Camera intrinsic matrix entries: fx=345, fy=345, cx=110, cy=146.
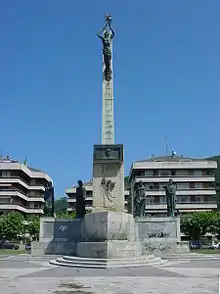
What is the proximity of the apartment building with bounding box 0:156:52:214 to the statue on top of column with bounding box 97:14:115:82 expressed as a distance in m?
46.4

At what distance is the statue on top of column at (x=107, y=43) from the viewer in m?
21.0

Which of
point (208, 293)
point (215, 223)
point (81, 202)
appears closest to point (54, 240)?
point (81, 202)

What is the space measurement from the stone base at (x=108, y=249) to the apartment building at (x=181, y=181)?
50.7 metres

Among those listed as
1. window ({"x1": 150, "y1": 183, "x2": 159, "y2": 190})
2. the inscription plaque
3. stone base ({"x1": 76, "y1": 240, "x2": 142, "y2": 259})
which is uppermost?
window ({"x1": 150, "y1": 183, "x2": 159, "y2": 190})

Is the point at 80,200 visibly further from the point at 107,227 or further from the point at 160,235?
the point at 107,227

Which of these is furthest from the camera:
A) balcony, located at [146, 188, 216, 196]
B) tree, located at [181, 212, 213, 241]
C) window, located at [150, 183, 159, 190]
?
window, located at [150, 183, 159, 190]

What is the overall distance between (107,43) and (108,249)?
1282 cm

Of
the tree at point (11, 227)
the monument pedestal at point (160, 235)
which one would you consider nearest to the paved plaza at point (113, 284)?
the monument pedestal at point (160, 235)

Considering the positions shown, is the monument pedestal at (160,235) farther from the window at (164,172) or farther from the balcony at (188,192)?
the window at (164,172)

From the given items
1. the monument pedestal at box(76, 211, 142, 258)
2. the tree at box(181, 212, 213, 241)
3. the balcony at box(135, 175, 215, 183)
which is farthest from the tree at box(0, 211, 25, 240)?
the monument pedestal at box(76, 211, 142, 258)

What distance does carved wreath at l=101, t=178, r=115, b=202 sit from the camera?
17.8 m

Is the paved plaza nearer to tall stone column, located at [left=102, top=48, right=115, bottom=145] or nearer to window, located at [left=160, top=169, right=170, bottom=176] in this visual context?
tall stone column, located at [left=102, top=48, right=115, bottom=145]

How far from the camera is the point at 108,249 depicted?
14.8 meters

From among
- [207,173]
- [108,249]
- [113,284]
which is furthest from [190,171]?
[113,284]
